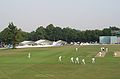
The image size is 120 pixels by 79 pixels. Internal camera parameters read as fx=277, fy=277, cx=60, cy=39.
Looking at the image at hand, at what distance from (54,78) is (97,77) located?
353cm

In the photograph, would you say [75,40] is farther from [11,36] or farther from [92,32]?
[11,36]

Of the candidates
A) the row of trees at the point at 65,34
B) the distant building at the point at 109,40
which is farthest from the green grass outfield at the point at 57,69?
the row of trees at the point at 65,34

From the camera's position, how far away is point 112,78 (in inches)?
872

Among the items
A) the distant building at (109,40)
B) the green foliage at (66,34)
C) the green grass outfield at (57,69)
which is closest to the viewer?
the green grass outfield at (57,69)

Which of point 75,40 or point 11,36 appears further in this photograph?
point 75,40

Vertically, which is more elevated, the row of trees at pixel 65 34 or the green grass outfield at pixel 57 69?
the row of trees at pixel 65 34

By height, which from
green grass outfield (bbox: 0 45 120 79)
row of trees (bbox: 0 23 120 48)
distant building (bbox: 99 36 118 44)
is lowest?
green grass outfield (bbox: 0 45 120 79)

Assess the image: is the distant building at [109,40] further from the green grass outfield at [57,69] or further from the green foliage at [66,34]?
the green grass outfield at [57,69]

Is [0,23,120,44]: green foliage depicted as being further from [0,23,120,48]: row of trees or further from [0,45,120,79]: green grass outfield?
[0,45,120,79]: green grass outfield

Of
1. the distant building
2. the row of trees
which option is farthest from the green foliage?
the distant building

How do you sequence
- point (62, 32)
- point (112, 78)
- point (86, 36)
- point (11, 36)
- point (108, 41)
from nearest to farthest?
point (112, 78)
point (11, 36)
point (108, 41)
point (86, 36)
point (62, 32)

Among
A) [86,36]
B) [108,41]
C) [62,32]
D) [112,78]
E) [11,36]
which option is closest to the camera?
[112,78]

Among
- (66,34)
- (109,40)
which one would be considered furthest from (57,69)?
(66,34)

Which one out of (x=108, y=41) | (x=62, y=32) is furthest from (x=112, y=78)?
(x=62, y=32)
